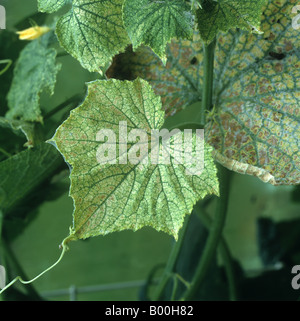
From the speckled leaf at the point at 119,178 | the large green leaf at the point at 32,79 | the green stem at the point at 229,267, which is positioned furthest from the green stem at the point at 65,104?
the green stem at the point at 229,267

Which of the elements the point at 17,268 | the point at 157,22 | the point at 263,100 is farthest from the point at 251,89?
the point at 17,268

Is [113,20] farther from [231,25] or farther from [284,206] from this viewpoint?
[284,206]

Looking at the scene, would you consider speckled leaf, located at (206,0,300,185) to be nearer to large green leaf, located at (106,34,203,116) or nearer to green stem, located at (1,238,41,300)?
large green leaf, located at (106,34,203,116)

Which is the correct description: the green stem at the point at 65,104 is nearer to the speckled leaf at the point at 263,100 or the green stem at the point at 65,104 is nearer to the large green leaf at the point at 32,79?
the large green leaf at the point at 32,79

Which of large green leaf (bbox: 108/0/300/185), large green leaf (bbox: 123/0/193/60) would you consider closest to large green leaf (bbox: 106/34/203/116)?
large green leaf (bbox: 108/0/300/185)

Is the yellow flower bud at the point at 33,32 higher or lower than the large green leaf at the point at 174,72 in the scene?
higher

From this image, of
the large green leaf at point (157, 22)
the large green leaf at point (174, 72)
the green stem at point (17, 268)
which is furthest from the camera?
the green stem at point (17, 268)
